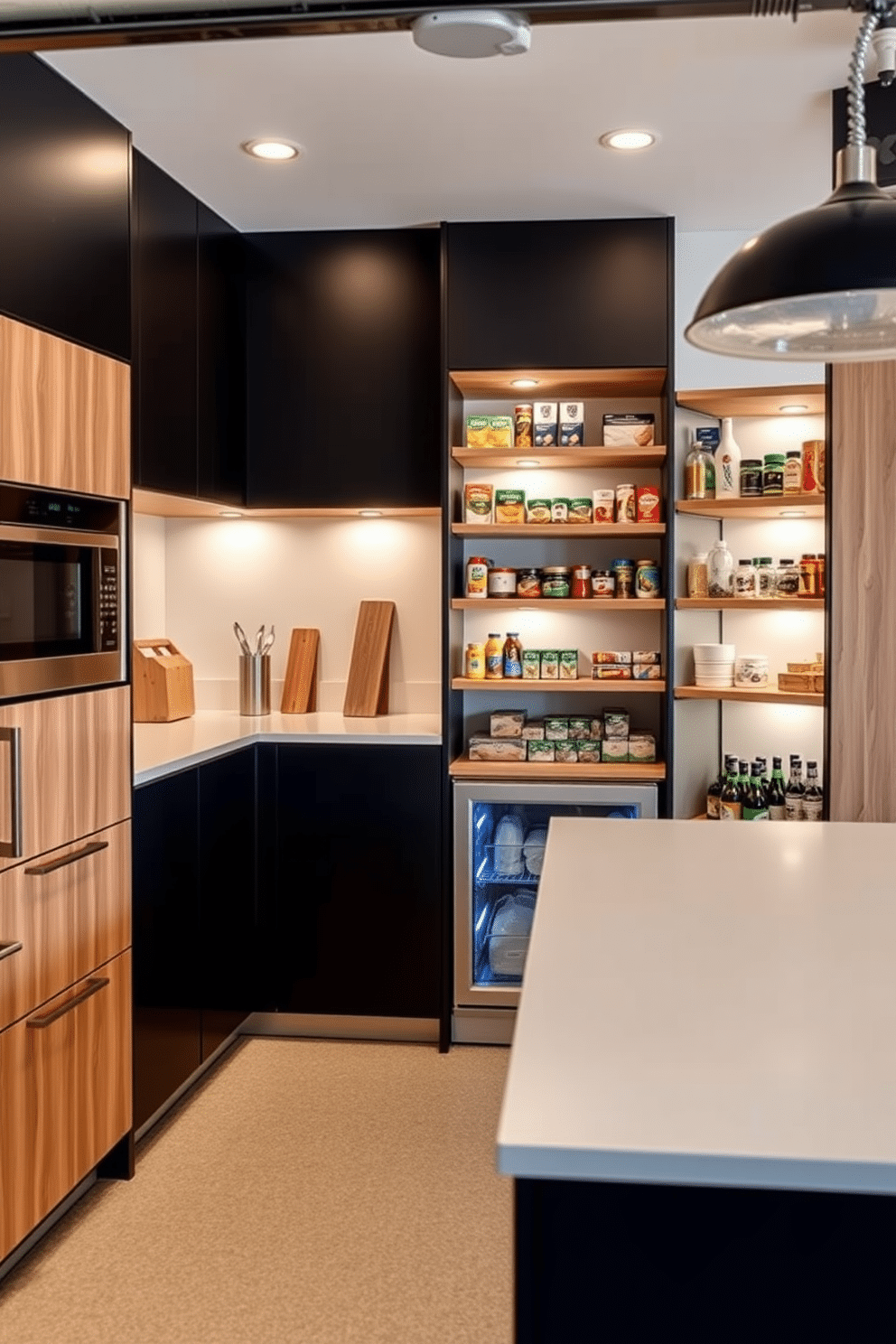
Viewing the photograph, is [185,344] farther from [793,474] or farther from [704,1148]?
[704,1148]

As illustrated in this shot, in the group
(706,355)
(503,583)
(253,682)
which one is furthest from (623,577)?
(253,682)

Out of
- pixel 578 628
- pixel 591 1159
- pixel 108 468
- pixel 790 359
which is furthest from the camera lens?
pixel 578 628

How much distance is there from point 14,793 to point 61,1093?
0.72 metres

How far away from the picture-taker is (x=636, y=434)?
12.6 feet

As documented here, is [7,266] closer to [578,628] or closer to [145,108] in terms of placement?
[145,108]

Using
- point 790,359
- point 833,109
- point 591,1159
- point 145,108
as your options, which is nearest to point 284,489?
point 145,108

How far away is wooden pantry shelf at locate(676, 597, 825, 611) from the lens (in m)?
3.65

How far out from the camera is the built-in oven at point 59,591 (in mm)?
2334

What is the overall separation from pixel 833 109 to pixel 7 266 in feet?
5.96

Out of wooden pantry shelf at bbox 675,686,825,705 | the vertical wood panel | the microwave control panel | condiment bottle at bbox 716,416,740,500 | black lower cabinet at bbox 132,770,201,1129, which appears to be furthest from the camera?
condiment bottle at bbox 716,416,740,500

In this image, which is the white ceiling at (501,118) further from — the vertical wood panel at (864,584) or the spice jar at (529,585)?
the spice jar at (529,585)

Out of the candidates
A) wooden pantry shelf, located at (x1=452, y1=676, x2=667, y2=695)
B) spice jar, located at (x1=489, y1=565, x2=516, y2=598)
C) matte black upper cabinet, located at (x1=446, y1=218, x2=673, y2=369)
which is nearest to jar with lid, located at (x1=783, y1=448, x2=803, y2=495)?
matte black upper cabinet, located at (x1=446, y1=218, x2=673, y2=369)

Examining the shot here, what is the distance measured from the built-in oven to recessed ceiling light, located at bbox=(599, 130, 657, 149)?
4.86 feet

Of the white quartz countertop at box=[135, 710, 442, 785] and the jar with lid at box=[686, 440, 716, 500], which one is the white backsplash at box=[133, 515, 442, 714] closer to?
the white quartz countertop at box=[135, 710, 442, 785]
